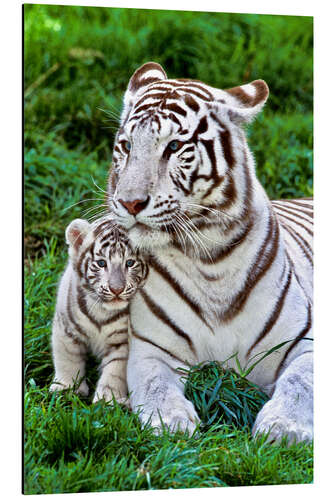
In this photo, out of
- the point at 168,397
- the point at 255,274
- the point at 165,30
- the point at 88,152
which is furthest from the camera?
the point at 88,152

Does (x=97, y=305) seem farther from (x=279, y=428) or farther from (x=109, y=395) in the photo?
(x=279, y=428)

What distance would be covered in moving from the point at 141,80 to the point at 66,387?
135cm

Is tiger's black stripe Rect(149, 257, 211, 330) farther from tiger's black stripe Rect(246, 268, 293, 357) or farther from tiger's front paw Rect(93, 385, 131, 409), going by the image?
tiger's front paw Rect(93, 385, 131, 409)

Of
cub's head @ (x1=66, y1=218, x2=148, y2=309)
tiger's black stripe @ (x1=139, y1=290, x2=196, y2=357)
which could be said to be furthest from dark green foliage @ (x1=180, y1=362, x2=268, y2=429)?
cub's head @ (x1=66, y1=218, x2=148, y2=309)

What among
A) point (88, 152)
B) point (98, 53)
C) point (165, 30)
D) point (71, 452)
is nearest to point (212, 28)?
point (165, 30)

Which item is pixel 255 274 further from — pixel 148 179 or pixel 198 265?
pixel 148 179

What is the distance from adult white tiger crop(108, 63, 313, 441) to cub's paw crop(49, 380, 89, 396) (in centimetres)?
27

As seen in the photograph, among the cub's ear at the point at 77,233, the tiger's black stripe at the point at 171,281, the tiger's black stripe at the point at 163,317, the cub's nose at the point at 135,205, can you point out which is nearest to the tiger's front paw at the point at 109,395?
the tiger's black stripe at the point at 163,317

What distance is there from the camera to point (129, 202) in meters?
3.31

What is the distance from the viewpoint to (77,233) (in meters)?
3.76

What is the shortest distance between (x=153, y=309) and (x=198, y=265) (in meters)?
0.27

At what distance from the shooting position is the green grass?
3.21m

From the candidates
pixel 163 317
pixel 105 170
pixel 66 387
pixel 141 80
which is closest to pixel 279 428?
pixel 163 317

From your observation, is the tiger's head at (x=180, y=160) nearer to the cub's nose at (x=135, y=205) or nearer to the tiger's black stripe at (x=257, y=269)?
the cub's nose at (x=135, y=205)
